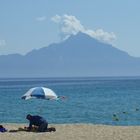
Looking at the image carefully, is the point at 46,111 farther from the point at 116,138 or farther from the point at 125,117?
the point at 116,138

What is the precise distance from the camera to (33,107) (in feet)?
188

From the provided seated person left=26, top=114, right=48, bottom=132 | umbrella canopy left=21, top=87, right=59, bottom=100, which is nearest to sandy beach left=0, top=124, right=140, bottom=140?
seated person left=26, top=114, right=48, bottom=132

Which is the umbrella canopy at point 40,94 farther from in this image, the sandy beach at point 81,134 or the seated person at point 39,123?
the seated person at point 39,123

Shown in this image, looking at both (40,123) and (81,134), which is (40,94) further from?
(81,134)

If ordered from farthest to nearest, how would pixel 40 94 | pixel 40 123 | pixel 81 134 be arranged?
pixel 40 94
pixel 40 123
pixel 81 134

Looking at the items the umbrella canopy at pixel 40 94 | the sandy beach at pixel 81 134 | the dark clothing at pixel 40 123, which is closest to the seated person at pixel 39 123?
the dark clothing at pixel 40 123

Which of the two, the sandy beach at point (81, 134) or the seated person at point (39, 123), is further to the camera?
the seated person at point (39, 123)

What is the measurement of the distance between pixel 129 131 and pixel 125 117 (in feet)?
59.9

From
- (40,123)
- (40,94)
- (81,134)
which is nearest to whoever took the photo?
(81,134)

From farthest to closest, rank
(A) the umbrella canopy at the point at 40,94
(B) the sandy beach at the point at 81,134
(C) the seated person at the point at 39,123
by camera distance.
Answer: (A) the umbrella canopy at the point at 40,94
(C) the seated person at the point at 39,123
(B) the sandy beach at the point at 81,134

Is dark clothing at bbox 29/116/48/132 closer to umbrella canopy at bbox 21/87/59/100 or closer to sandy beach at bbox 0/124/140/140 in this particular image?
sandy beach at bbox 0/124/140/140

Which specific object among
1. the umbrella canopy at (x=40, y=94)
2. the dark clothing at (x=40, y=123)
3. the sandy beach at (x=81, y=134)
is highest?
the umbrella canopy at (x=40, y=94)

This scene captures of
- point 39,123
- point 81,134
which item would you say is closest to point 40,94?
point 39,123

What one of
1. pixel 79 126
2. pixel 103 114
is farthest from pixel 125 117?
pixel 79 126
